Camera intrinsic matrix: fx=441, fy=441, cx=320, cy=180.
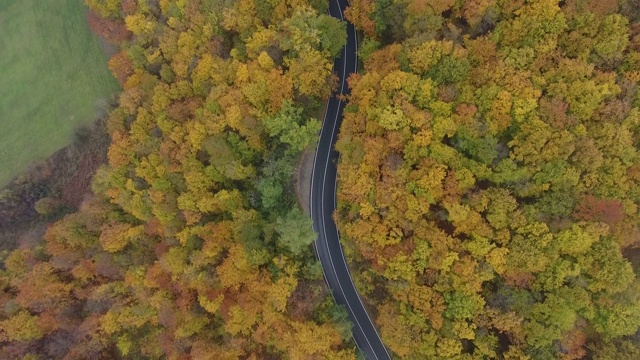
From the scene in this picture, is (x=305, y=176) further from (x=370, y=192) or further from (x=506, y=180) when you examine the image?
(x=506, y=180)

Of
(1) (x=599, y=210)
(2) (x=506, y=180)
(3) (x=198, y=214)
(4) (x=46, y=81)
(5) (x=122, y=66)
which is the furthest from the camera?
(4) (x=46, y=81)

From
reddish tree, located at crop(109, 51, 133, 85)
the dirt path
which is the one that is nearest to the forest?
reddish tree, located at crop(109, 51, 133, 85)

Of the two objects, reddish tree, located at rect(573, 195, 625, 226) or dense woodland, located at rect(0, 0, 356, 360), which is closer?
reddish tree, located at rect(573, 195, 625, 226)

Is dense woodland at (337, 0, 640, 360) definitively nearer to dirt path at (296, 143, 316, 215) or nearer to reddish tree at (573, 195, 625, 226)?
reddish tree at (573, 195, 625, 226)

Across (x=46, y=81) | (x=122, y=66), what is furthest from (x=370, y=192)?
(x=46, y=81)

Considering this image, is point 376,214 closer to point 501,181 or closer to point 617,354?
point 501,181

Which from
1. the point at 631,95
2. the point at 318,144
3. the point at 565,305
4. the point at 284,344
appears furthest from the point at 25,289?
the point at 631,95

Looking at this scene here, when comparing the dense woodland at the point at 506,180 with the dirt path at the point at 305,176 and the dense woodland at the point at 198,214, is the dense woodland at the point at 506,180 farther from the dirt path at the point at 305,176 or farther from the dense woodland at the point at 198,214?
A: the dense woodland at the point at 198,214
